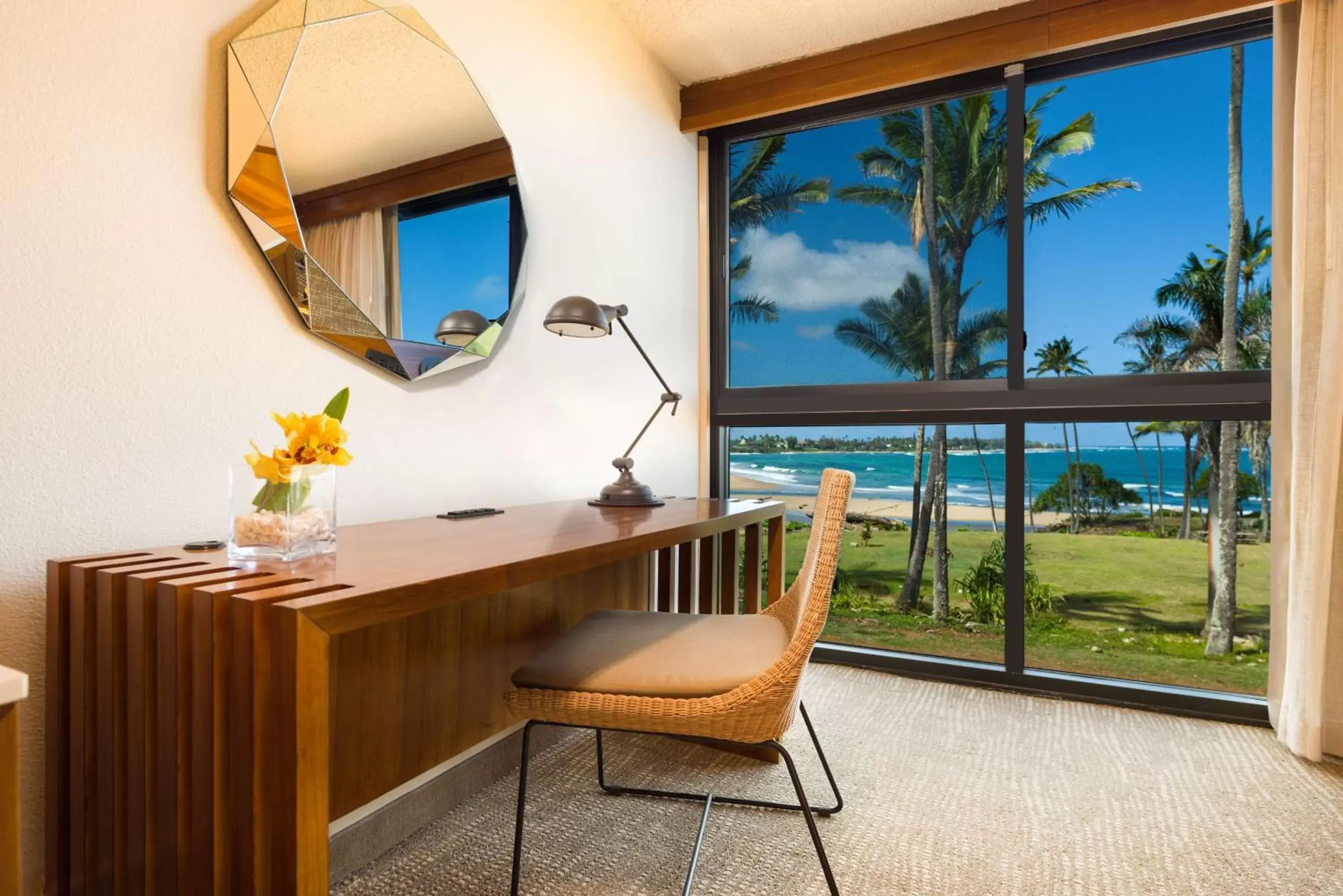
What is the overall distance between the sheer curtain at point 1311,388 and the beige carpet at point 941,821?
8.4 inches

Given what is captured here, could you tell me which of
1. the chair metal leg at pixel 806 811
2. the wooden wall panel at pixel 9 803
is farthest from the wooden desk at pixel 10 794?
the chair metal leg at pixel 806 811

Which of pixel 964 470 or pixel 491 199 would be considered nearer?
pixel 491 199

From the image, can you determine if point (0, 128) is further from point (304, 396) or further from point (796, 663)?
point (796, 663)

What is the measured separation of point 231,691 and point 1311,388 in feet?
8.44

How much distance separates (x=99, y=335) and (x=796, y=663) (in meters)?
1.17

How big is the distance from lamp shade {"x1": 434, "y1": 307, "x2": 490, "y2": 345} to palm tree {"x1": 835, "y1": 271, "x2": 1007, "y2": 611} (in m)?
1.58

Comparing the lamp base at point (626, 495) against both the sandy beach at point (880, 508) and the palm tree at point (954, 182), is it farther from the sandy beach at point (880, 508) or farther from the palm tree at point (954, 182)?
the palm tree at point (954, 182)

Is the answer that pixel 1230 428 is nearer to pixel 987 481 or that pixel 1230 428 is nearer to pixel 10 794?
pixel 987 481

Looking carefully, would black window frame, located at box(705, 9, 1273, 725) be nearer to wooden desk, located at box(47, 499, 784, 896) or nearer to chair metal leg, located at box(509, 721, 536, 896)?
wooden desk, located at box(47, 499, 784, 896)

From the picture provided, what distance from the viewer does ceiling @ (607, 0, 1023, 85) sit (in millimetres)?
2332

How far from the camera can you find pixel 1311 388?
193cm

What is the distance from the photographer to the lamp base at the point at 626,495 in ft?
5.99

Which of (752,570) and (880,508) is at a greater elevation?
(880,508)

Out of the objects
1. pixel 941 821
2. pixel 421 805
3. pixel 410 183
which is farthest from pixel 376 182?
pixel 941 821
